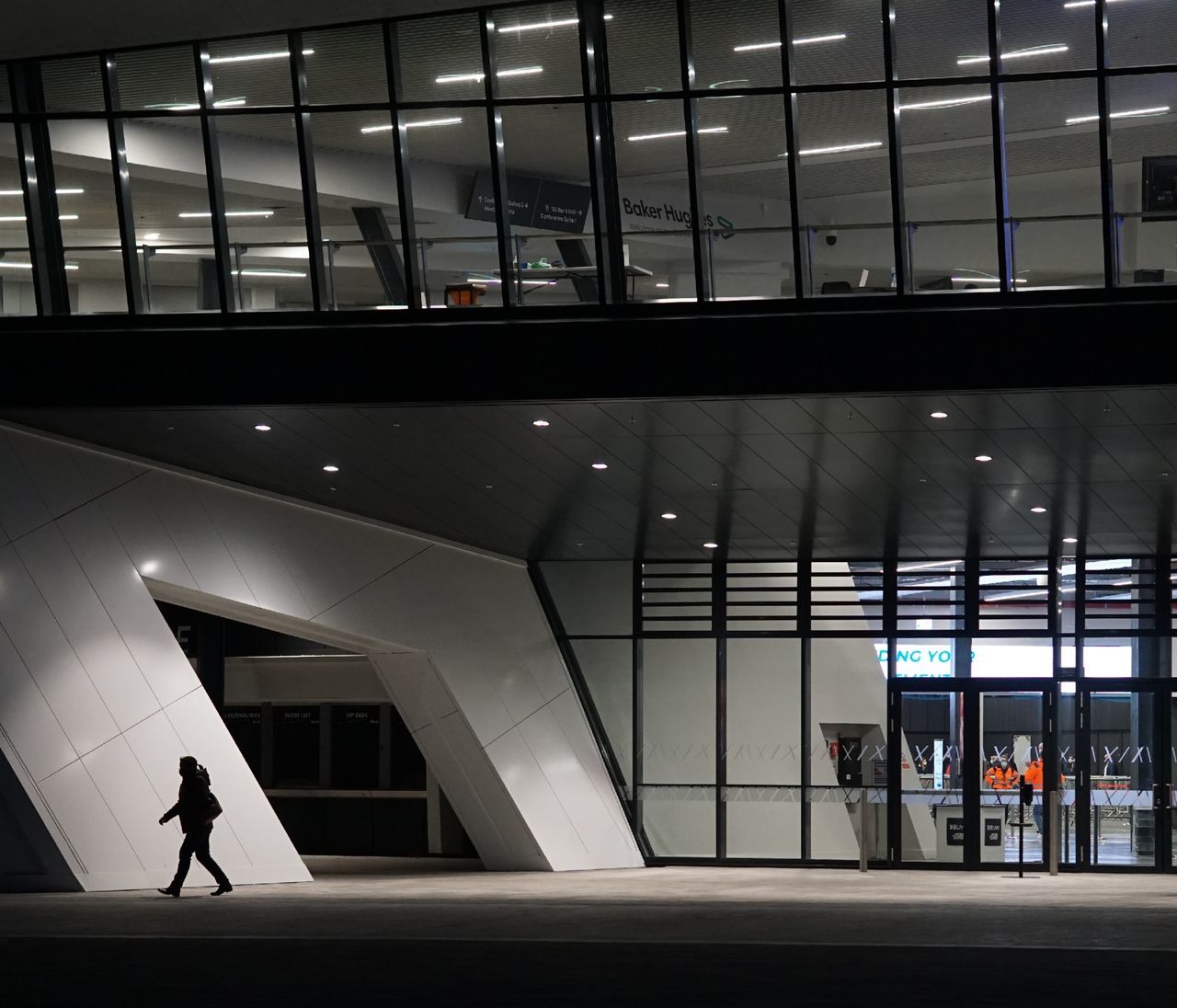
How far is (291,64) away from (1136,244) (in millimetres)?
8125

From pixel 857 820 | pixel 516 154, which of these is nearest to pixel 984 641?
pixel 857 820

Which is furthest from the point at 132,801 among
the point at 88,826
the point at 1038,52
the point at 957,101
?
the point at 1038,52

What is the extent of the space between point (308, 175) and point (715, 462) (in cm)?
491

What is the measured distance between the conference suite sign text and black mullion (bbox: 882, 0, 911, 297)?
2.85 metres

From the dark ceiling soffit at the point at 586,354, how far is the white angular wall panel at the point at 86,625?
1734 mm

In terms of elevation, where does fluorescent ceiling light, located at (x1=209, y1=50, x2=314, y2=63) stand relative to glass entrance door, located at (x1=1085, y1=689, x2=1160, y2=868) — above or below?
above

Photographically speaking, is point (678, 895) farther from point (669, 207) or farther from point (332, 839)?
point (332, 839)

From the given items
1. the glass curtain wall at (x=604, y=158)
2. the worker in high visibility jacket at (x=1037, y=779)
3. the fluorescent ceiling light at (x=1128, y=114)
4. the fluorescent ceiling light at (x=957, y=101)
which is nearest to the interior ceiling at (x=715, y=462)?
the glass curtain wall at (x=604, y=158)

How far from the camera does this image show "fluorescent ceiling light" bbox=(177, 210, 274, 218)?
16062mm

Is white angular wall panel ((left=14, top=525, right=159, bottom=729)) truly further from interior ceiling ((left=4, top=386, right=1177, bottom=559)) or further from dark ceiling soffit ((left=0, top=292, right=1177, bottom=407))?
dark ceiling soffit ((left=0, top=292, right=1177, bottom=407))

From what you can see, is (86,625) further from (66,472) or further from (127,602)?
(66,472)

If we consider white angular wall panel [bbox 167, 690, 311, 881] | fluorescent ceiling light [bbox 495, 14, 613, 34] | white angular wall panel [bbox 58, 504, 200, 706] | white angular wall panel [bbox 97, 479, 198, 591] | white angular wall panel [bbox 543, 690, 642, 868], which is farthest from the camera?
white angular wall panel [bbox 543, 690, 642, 868]

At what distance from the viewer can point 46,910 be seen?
13742 mm

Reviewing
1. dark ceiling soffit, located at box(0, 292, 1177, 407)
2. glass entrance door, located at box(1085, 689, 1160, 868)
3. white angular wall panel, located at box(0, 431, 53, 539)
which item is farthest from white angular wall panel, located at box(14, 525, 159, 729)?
glass entrance door, located at box(1085, 689, 1160, 868)
